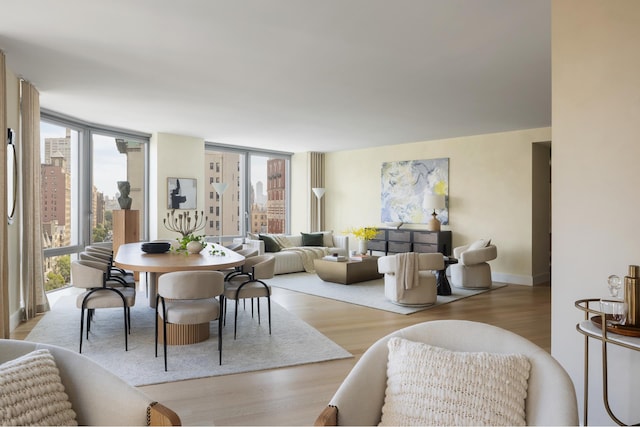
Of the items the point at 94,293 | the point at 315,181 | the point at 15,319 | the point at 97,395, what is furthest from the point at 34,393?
the point at 315,181

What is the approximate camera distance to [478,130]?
25.6ft

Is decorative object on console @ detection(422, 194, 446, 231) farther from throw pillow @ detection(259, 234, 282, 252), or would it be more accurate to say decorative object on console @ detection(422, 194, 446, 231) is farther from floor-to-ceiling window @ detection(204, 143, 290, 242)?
floor-to-ceiling window @ detection(204, 143, 290, 242)

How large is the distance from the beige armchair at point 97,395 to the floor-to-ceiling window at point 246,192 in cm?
799

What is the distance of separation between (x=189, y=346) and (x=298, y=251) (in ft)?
15.9

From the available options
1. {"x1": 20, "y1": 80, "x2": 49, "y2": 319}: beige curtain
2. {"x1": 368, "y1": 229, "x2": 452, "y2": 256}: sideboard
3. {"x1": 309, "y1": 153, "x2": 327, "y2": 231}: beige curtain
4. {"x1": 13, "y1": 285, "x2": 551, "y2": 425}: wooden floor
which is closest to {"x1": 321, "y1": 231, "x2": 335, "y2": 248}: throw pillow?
{"x1": 368, "y1": 229, "x2": 452, "y2": 256}: sideboard


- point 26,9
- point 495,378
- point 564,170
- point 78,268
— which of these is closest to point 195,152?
point 78,268

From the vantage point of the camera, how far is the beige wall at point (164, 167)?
8.33 meters

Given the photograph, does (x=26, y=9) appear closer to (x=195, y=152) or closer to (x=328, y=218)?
(x=195, y=152)

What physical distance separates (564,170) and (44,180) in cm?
682

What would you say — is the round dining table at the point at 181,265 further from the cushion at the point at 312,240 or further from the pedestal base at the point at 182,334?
the cushion at the point at 312,240

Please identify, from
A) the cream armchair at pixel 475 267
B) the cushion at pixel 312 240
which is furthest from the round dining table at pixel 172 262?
the cushion at pixel 312 240

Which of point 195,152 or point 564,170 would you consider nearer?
point 564,170

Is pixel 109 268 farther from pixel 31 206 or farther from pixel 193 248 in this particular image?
pixel 31 206

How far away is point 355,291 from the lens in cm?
688
